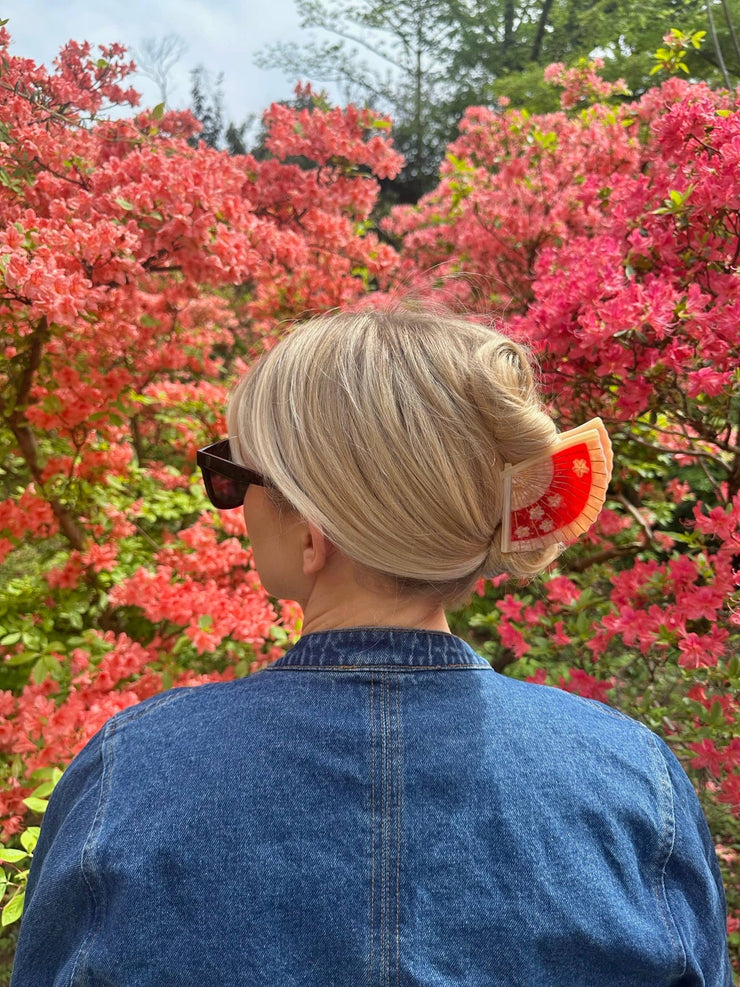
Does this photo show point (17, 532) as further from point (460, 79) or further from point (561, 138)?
point (460, 79)

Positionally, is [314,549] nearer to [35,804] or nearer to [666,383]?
[35,804]

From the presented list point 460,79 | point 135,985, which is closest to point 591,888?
point 135,985

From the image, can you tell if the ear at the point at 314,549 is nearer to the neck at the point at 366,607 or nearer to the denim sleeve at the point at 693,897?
the neck at the point at 366,607

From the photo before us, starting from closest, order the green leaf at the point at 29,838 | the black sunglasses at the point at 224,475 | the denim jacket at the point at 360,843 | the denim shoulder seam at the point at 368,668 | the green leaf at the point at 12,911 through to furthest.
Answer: the denim jacket at the point at 360,843
the denim shoulder seam at the point at 368,668
the black sunglasses at the point at 224,475
the green leaf at the point at 12,911
the green leaf at the point at 29,838

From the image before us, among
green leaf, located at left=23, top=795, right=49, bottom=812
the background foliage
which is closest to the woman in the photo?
the background foliage

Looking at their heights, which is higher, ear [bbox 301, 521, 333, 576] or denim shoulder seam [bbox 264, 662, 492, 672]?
ear [bbox 301, 521, 333, 576]

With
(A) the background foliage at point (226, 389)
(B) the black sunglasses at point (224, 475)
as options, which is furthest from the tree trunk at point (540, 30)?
(B) the black sunglasses at point (224, 475)

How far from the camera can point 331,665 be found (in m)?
0.81

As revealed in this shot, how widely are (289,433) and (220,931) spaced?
547 millimetres

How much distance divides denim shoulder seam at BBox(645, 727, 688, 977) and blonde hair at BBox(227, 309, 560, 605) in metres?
0.36

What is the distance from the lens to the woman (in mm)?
692

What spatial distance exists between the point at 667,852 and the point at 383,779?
1.32ft

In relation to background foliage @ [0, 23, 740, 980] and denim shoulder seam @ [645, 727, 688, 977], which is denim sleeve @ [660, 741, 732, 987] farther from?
background foliage @ [0, 23, 740, 980]

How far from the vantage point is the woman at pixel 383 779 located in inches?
27.2
